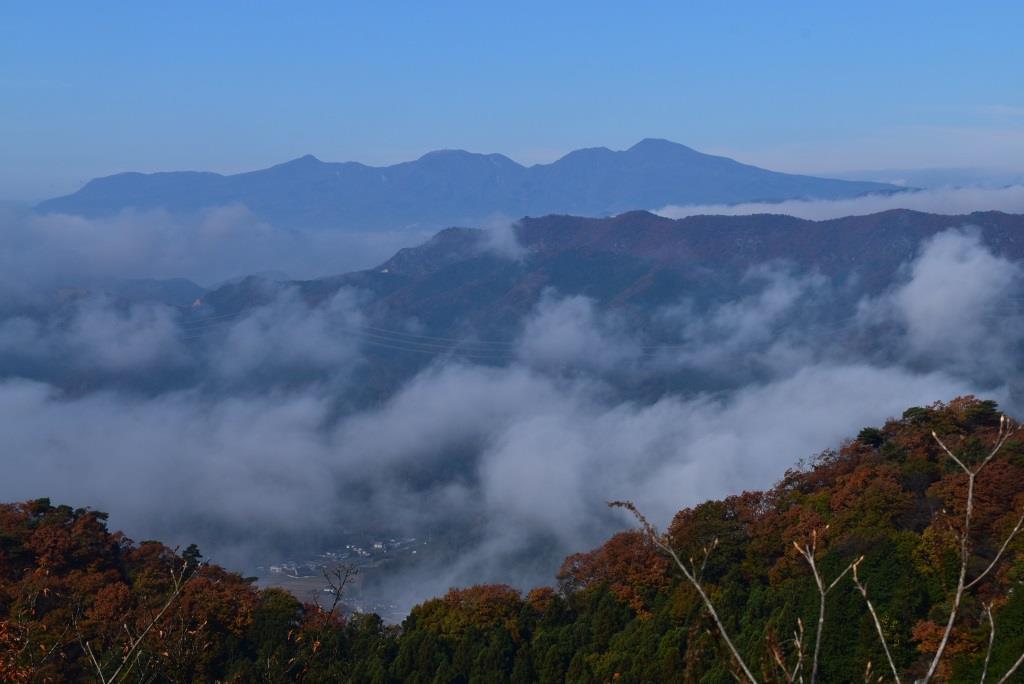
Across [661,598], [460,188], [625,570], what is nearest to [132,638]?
[661,598]

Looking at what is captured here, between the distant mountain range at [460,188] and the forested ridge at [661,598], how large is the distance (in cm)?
14612

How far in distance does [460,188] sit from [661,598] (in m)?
164

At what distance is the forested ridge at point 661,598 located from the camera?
1296 centimetres

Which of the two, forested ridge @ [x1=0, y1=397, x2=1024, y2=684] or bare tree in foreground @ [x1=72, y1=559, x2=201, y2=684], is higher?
bare tree in foreground @ [x1=72, y1=559, x2=201, y2=684]

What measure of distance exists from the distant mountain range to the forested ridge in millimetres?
146120

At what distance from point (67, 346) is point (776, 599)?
81.4 meters

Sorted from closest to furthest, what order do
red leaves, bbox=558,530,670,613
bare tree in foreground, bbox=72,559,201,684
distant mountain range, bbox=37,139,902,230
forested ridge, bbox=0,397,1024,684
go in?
bare tree in foreground, bbox=72,559,201,684 → forested ridge, bbox=0,397,1024,684 → red leaves, bbox=558,530,670,613 → distant mountain range, bbox=37,139,902,230

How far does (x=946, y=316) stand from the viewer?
69.5 meters

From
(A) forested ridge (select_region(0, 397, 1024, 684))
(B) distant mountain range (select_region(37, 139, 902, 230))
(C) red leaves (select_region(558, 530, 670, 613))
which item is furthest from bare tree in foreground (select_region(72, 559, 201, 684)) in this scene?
(B) distant mountain range (select_region(37, 139, 902, 230))

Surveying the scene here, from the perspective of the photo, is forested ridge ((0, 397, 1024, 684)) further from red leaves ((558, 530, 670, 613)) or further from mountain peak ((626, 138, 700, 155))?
mountain peak ((626, 138, 700, 155))

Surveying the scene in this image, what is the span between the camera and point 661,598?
55.1ft

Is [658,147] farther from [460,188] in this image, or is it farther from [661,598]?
[661,598]

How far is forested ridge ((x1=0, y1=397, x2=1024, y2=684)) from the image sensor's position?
1296 cm

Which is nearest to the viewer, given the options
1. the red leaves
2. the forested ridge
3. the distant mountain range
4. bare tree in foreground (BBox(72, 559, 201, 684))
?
bare tree in foreground (BBox(72, 559, 201, 684))
